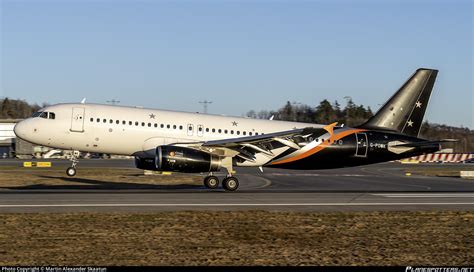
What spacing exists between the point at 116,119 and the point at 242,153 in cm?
715

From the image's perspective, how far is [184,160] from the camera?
3034 cm

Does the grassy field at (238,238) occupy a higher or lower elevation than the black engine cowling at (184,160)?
lower

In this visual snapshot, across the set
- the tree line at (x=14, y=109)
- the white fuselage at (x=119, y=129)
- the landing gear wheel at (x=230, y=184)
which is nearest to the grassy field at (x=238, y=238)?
the landing gear wheel at (x=230, y=184)

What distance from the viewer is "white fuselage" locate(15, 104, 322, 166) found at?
33.7 meters

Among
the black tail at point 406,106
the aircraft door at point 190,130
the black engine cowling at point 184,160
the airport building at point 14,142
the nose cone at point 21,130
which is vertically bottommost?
the airport building at point 14,142

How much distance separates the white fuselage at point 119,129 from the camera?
33.7m

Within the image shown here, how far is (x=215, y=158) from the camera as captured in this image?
3148 centimetres

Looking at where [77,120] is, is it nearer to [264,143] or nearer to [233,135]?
[233,135]

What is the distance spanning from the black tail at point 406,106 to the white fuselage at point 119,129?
7.74 metres

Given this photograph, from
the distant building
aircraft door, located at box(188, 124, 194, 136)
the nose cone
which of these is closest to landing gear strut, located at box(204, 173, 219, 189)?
aircraft door, located at box(188, 124, 194, 136)

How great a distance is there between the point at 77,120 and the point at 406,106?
18.4 meters

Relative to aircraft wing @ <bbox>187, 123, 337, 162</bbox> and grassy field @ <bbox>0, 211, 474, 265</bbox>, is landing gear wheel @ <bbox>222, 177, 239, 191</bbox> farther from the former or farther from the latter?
grassy field @ <bbox>0, 211, 474, 265</bbox>

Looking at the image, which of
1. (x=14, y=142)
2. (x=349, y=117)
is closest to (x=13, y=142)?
(x=14, y=142)

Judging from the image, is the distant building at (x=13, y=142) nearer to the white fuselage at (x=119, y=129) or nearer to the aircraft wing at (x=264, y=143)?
the white fuselage at (x=119, y=129)
